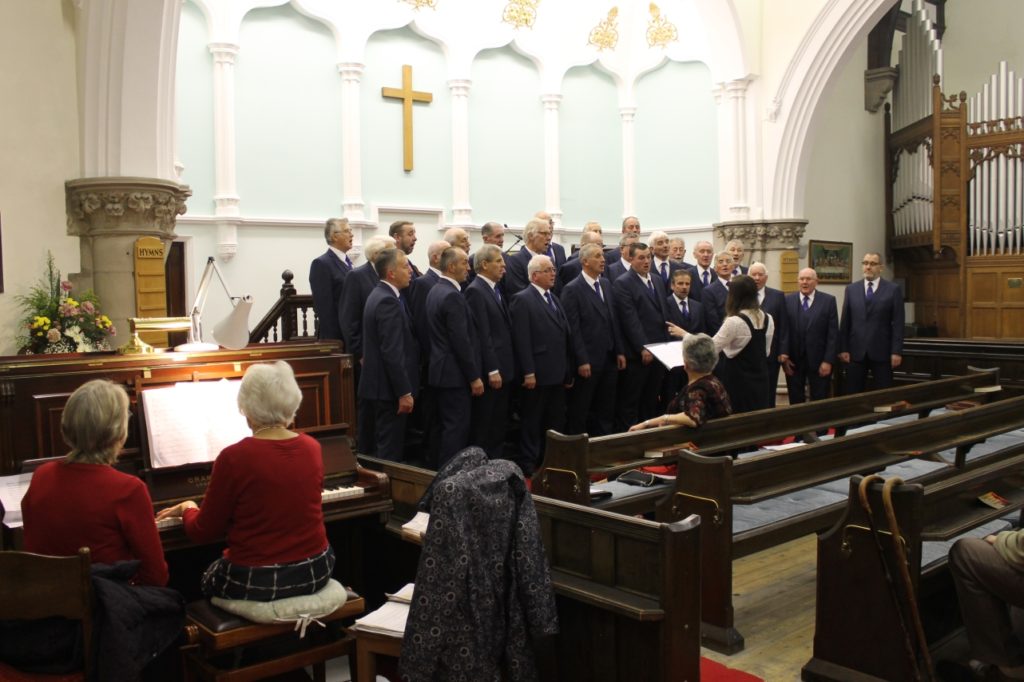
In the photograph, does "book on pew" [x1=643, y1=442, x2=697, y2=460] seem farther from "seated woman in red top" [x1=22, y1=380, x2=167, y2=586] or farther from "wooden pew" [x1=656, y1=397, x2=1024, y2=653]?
"seated woman in red top" [x1=22, y1=380, x2=167, y2=586]

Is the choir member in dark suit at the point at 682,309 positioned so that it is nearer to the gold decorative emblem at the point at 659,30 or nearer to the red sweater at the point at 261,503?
the red sweater at the point at 261,503

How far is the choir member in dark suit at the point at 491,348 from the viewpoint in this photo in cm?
531

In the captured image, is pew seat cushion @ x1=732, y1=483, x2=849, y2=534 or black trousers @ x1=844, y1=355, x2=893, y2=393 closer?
pew seat cushion @ x1=732, y1=483, x2=849, y2=534

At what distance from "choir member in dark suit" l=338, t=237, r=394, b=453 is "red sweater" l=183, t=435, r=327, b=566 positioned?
2637 mm

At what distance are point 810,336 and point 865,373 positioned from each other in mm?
591

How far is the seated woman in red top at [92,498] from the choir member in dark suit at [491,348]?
3.00m

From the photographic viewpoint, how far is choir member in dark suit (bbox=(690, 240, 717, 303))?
7.22 m

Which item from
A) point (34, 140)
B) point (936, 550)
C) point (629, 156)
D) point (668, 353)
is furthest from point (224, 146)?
point (936, 550)

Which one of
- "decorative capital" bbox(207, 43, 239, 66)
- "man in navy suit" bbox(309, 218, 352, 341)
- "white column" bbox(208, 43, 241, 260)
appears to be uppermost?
"decorative capital" bbox(207, 43, 239, 66)

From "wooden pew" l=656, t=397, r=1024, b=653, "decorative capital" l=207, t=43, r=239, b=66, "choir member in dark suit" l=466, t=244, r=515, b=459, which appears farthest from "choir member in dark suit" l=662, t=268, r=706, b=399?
"decorative capital" l=207, t=43, r=239, b=66

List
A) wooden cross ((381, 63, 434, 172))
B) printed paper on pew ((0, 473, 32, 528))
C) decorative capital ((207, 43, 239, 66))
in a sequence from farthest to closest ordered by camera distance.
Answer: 1. wooden cross ((381, 63, 434, 172))
2. decorative capital ((207, 43, 239, 66))
3. printed paper on pew ((0, 473, 32, 528))

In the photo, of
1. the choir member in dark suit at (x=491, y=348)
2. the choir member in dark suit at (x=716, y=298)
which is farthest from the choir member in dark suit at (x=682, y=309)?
the choir member in dark suit at (x=491, y=348)

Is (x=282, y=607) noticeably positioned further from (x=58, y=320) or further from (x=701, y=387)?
(x=58, y=320)

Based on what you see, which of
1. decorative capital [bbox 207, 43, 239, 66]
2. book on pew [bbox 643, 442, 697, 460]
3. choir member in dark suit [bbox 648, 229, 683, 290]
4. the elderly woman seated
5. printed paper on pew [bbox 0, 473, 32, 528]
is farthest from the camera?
decorative capital [bbox 207, 43, 239, 66]
